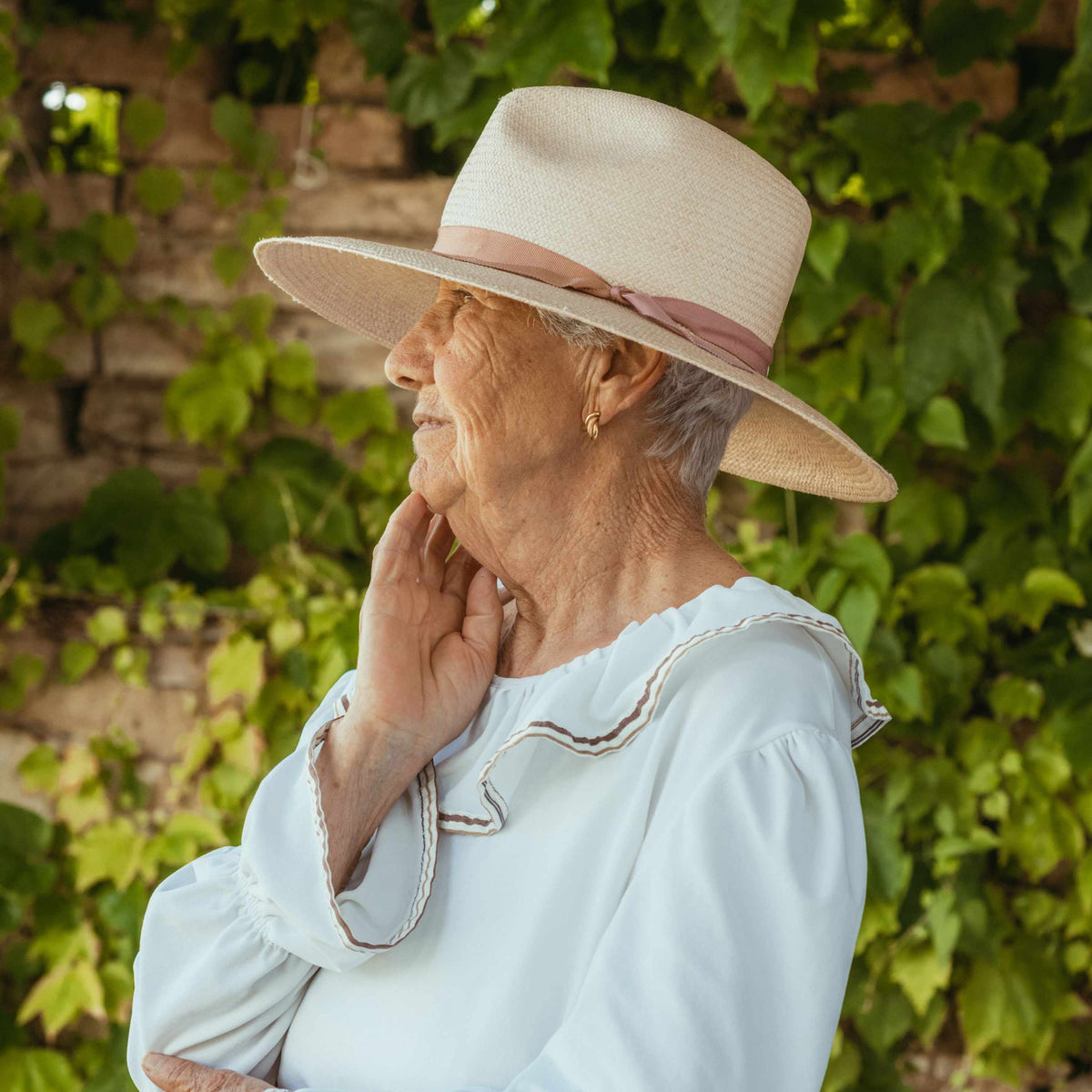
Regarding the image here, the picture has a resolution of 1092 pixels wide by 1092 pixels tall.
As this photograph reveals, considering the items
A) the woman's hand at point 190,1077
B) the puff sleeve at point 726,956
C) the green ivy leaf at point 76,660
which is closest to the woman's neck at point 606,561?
the puff sleeve at point 726,956

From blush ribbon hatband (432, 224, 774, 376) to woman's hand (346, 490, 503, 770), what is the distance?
248 mm

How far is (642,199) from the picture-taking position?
1069 mm

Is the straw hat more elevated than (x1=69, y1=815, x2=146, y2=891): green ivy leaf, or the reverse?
the straw hat

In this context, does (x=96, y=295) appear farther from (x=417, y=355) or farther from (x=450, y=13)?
(x=417, y=355)

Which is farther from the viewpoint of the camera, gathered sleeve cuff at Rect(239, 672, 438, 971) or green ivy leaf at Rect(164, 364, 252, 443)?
green ivy leaf at Rect(164, 364, 252, 443)

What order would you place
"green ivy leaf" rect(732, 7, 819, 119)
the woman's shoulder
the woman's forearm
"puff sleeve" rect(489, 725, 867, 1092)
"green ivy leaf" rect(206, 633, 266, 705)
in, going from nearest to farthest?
"puff sleeve" rect(489, 725, 867, 1092) < the woman's shoulder < the woman's forearm < "green ivy leaf" rect(732, 7, 819, 119) < "green ivy leaf" rect(206, 633, 266, 705)

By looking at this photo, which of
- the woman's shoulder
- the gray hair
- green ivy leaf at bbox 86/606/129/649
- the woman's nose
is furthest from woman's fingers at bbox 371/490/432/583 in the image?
green ivy leaf at bbox 86/606/129/649

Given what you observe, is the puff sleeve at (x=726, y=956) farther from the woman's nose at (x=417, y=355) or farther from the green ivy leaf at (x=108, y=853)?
the green ivy leaf at (x=108, y=853)

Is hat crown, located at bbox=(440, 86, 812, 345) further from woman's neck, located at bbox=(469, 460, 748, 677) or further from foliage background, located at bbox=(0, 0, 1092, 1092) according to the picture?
foliage background, located at bbox=(0, 0, 1092, 1092)

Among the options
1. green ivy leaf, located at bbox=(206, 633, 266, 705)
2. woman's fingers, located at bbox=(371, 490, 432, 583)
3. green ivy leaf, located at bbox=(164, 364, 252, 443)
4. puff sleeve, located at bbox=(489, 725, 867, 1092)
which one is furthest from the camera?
green ivy leaf, located at bbox=(164, 364, 252, 443)

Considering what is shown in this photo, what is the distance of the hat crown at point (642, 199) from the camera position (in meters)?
1.07

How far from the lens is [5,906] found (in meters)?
2.56

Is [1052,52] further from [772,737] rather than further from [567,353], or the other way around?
[772,737]

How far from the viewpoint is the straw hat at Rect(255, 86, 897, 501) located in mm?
1064
